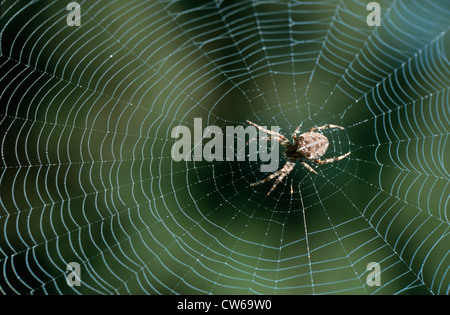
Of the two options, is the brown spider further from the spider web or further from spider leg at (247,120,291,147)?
the spider web

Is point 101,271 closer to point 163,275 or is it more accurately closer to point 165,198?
point 163,275

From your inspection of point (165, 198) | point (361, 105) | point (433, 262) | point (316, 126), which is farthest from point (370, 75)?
point (165, 198)

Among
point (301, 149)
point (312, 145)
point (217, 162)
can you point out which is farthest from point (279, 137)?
point (217, 162)

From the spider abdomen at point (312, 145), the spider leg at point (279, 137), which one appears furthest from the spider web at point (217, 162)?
the spider abdomen at point (312, 145)

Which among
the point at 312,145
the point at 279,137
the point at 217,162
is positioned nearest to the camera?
the point at 312,145

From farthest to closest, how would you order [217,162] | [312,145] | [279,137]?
[217,162], [279,137], [312,145]

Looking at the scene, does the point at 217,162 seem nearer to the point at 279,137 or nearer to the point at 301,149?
the point at 279,137

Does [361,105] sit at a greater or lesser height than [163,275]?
greater

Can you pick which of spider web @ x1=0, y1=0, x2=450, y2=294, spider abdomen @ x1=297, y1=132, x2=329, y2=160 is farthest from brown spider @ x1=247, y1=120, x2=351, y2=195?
spider web @ x1=0, y1=0, x2=450, y2=294
